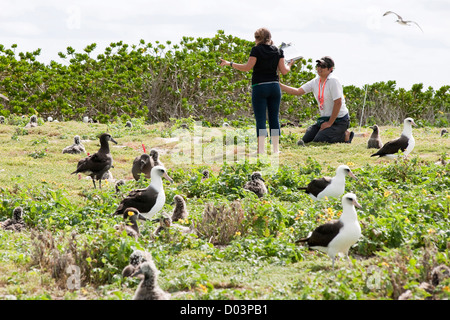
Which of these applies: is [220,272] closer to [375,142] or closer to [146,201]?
[146,201]

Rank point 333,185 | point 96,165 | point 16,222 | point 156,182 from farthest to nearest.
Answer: point 96,165
point 333,185
point 16,222
point 156,182

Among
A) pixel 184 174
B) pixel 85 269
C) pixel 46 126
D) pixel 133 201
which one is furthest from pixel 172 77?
pixel 85 269

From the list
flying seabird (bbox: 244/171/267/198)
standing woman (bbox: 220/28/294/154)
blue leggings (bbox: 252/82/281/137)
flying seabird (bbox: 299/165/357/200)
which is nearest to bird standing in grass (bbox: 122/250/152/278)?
flying seabird (bbox: 299/165/357/200)

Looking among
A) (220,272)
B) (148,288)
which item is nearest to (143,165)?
(220,272)

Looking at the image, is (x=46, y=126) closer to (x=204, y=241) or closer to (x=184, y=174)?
(x=184, y=174)

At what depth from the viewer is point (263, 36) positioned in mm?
12367

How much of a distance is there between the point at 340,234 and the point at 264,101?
6.75 meters

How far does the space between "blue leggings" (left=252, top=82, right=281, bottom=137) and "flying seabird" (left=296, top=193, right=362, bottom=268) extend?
633 centimetres

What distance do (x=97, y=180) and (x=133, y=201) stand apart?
3.99m

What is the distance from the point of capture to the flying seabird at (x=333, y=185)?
8.58 meters

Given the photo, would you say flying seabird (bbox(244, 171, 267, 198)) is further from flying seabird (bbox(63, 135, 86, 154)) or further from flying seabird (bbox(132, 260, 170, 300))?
flying seabird (bbox(63, 135, 86, 154))

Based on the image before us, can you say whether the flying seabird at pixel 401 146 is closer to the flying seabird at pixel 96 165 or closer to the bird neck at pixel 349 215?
the flying seabird at pixel 96 165

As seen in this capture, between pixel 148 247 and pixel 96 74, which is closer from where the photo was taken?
pixel 148 247

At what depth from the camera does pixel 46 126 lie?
1823 centimetres
